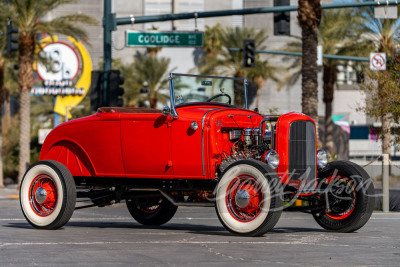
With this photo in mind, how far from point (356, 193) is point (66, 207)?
4081mm

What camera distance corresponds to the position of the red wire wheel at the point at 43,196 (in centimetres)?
1232

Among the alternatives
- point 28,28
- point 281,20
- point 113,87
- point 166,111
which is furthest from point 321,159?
point 28,28

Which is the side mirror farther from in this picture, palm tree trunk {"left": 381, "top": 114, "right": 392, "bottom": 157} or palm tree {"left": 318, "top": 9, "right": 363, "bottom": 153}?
palm tree {"left": 318, "top": 9, "right": 363, "bottom": 153}

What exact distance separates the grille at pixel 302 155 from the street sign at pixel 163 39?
13930 mm

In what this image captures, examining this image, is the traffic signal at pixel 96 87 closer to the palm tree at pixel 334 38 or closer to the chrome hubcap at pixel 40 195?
the chrome hubcap at pixel 40 195

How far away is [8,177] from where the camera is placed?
46.5m

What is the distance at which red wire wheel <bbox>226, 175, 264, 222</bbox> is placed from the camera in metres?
10.9

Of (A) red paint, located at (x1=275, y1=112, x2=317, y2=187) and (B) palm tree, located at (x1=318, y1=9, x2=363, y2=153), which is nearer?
(A) red paint, located at (x1=275, y1=112, x2=317, y2=187)

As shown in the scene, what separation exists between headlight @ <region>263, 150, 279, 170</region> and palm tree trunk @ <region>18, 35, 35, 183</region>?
24589 millimetres

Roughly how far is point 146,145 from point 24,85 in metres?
24.0

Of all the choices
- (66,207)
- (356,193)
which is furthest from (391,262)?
(66,207)

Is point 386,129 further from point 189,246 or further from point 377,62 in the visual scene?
point 189,246

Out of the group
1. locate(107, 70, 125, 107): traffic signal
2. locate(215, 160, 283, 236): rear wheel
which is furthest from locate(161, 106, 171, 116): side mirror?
locate(107, 70, 125, 107): traffic signal

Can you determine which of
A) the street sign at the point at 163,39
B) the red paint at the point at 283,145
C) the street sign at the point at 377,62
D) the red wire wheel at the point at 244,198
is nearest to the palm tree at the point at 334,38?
the street sign at the point at 377,62
